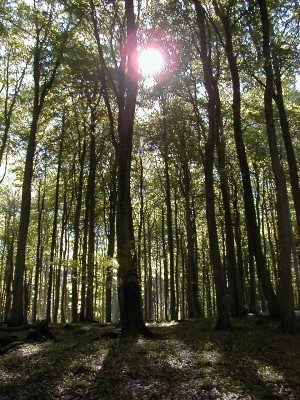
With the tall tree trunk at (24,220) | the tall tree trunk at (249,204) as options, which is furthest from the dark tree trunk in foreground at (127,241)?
the tall tree trunk at (24,220)

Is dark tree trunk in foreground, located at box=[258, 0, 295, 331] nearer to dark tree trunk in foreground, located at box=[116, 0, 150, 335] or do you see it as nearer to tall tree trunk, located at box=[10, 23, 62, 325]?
dark tree trunk in foreground, located at box=[116, 0, 150, 335]

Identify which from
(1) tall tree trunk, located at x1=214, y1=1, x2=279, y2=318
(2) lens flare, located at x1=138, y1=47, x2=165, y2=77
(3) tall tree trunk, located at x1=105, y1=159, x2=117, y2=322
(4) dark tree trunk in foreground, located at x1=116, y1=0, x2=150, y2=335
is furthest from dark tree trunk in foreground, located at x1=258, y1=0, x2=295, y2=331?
(2) lens flare, located at x1=138, y1=47, x2=165, y2=77

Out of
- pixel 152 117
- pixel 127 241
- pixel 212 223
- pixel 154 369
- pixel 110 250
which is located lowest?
pixel 154 369

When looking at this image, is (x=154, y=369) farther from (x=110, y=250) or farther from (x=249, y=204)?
(x=110, y=250)

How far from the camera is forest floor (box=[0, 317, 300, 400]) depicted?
260 inches

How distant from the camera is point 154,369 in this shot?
26.1 feet

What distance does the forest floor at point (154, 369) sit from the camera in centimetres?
661

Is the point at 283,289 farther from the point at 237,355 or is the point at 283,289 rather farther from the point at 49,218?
the point at 49,218

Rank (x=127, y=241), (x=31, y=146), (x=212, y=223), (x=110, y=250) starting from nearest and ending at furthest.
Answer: (x=127, y=241), (x=212, y=223), (x=31, y=146), (x=110, y=250)

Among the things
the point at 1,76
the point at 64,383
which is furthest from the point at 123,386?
the point at 1,76

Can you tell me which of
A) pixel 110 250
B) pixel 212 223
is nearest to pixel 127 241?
pixel 212 223

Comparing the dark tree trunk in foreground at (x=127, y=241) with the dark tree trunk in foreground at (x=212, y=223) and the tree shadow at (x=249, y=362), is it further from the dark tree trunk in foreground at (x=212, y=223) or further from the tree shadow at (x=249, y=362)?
the dark tree trunk in foreground at (x=212, y=223)

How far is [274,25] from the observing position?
1814 cm

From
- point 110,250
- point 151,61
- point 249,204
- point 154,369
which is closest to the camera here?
point 154,369
